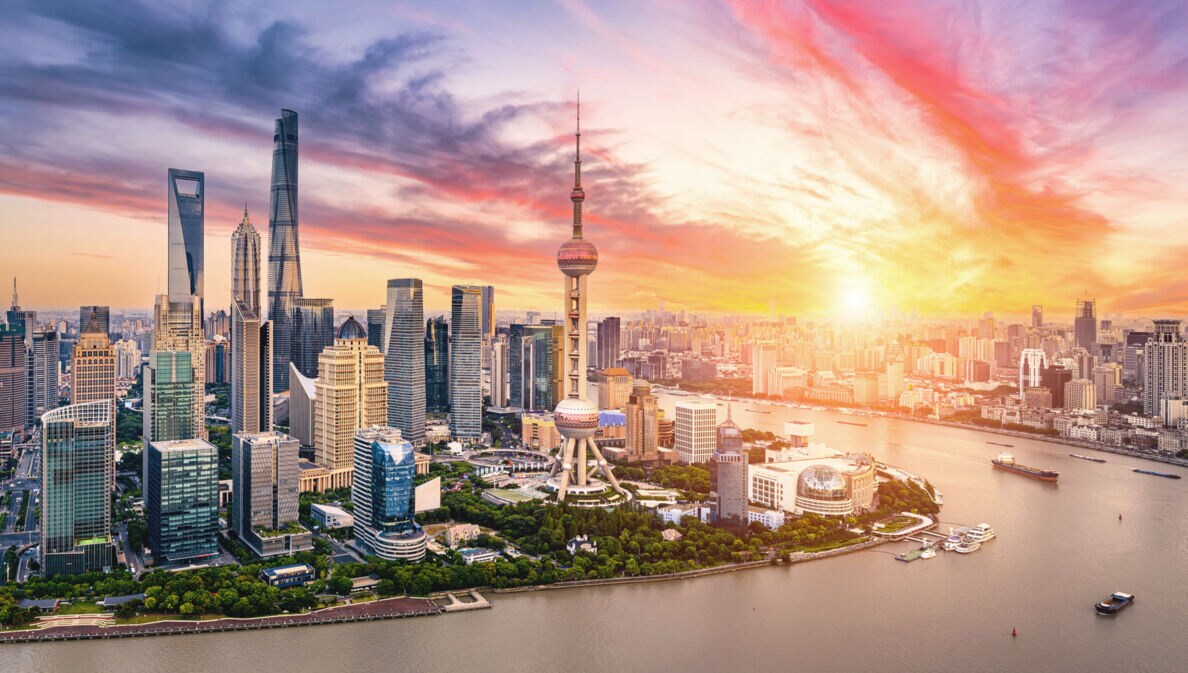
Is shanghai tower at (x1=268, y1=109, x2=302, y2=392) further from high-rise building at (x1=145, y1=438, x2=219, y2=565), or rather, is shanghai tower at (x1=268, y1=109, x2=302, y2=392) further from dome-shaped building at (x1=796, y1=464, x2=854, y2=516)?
dome-shaped building at (x1=796, y1=464, x2=854, y2=516)

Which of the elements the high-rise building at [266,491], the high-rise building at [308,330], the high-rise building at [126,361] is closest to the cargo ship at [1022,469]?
the high-rise building at [266,491]

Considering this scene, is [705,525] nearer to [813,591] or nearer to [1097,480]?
[813,591]

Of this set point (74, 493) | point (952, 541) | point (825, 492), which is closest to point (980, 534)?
point (952, 541)

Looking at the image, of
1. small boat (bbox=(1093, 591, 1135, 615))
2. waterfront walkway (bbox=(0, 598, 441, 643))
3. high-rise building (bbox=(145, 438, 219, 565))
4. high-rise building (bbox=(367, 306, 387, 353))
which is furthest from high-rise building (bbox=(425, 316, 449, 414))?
small boat (bbox=(1093, 591, 1135, 615))

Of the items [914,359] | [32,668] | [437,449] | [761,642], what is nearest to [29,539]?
[32,668]

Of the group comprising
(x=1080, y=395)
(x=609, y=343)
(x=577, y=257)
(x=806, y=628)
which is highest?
(x=577, y=257)

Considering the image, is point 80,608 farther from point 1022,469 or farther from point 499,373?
point 499,373

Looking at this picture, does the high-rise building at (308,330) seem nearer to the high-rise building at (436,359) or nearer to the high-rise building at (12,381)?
the high-rise building at (436,359)
